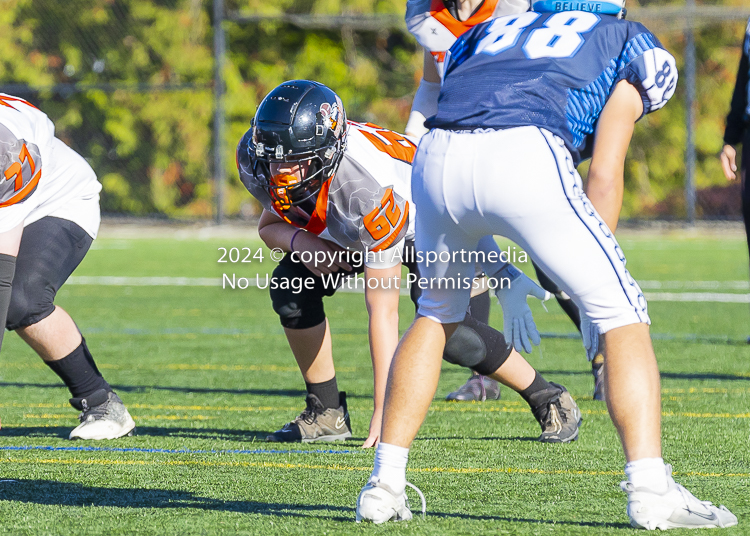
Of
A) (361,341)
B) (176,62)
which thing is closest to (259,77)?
(176,62)

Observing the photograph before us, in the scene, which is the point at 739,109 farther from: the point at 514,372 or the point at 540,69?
the point at 540,69

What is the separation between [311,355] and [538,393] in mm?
868

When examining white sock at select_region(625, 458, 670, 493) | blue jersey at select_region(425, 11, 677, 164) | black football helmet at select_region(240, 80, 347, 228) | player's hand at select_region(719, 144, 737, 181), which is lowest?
white sock at select_region(625, 458, 670, 493)

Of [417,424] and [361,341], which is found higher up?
[417,424]

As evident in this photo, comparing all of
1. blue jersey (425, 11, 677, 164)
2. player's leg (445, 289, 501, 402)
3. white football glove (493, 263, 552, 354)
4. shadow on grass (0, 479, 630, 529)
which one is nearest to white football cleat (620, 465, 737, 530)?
shadow on grass (0, 479, 630, 529)

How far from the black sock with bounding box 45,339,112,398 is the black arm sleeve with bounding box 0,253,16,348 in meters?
0.84

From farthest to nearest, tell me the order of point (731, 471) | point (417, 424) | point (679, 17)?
point (679, 17)
point (731, 471)
point (417, 424)

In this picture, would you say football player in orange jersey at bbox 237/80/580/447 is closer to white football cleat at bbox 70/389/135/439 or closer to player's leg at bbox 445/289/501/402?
white football cleat at bbox 70/389/135/439

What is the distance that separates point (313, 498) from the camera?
3.09 metres

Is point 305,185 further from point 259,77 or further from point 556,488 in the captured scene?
point 259,77

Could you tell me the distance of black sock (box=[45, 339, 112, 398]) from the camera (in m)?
4.21

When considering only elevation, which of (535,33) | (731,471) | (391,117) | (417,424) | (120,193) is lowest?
(120,193)

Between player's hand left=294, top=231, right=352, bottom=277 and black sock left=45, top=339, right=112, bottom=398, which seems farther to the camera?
Result: black sock left=45, top=339, right=112, bottom=398

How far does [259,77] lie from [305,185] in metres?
18.7
